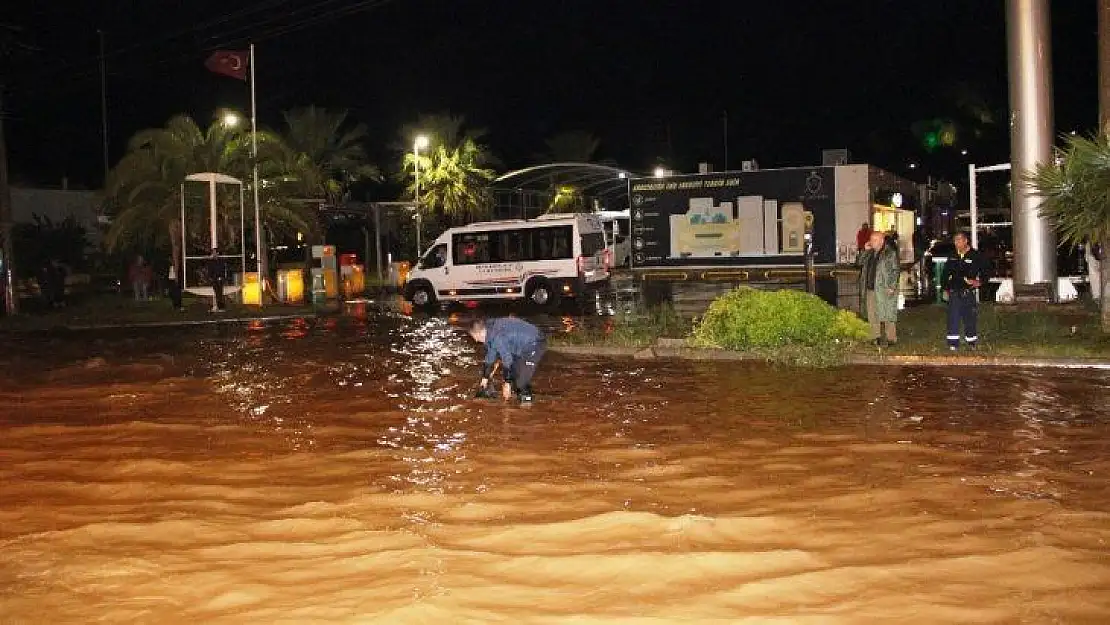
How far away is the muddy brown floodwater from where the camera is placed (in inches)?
246

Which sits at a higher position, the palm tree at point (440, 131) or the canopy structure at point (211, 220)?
the palm tree at point (440, 131)

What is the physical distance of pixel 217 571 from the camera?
22.5 feet

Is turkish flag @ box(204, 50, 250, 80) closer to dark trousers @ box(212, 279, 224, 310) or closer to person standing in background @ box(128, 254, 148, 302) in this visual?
dark trousers @ box(212, 279, 224, 310)

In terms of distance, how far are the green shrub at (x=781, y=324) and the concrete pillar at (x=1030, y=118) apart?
5.91 metres

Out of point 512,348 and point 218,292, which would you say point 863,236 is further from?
point 218,292

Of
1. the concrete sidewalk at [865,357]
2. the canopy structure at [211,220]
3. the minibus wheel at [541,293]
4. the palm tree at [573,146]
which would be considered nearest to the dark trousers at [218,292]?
the canopy structure at [211,220]

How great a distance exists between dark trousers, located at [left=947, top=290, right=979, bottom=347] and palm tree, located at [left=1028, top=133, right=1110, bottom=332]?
1662 millimetres

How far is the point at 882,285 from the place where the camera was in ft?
54.4

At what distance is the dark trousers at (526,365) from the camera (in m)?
12.8

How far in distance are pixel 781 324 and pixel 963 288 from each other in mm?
2442

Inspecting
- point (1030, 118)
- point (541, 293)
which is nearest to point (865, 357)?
point (1030, 118)

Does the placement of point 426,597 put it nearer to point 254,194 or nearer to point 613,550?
point 613,550

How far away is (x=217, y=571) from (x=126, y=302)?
3003 centimetres

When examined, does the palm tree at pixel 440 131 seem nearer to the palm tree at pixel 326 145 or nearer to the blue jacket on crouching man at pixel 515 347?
the palm tree at pixel 326 145
